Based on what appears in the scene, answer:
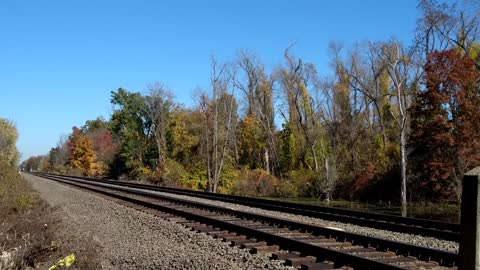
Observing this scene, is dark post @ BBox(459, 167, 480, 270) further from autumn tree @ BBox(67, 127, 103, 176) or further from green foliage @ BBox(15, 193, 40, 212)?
autumn tree @ BBox(67, 127, 103, 176)

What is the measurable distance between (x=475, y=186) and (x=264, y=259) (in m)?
7.66

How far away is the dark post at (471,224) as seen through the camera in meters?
2.54

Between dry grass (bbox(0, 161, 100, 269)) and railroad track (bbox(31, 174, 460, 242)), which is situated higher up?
railroad track (bbox(31, 174, 460, 242))

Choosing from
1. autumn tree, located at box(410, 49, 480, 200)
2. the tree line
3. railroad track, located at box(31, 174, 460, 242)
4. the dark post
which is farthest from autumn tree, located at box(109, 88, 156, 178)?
the dark post

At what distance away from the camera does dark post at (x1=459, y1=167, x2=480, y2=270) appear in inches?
99.9

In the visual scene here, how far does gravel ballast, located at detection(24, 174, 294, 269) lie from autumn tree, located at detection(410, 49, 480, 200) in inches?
848

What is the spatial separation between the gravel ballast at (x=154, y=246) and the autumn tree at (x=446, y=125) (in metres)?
21.6

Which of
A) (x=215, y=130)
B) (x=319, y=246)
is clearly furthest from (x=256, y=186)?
(x=319, y=246)

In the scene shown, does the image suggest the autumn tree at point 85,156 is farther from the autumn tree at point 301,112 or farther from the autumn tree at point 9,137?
the autumn tree at point 301,112

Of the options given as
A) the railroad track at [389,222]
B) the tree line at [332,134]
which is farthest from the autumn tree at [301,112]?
the railroad track at [389,222]

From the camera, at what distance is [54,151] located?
500 ft

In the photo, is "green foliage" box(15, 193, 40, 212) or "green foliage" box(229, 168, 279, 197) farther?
"green foliage" box(229, 168, 279, 197)

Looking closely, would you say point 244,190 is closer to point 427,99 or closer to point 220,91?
point 220,91

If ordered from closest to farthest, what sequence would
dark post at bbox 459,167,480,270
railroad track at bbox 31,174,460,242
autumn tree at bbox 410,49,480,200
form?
dark post at bbox 459,167,480,270
railroad track at bbox 31,174,460,242
autumn tree at bbox 410,49,480,200
